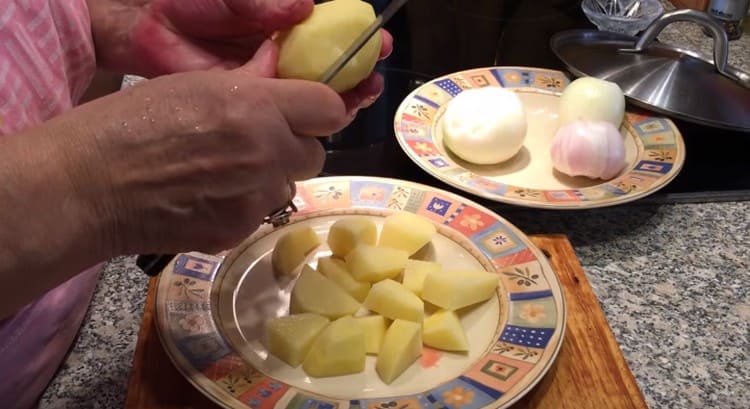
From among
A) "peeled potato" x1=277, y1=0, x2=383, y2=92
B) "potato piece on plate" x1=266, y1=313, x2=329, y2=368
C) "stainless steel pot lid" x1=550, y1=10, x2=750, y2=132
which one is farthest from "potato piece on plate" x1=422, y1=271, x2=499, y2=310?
"stainless steel pot lid" x1=550, y1=10, x2=750, y2=132

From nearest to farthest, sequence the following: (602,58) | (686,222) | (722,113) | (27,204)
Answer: (27,204) < (686,222) < (722,113) < (602,58)

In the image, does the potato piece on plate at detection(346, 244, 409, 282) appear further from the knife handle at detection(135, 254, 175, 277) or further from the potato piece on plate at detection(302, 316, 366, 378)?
the knife handle at detection(135, 254, 175, 277)

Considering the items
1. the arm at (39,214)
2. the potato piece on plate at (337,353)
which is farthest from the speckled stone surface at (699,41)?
the arm at (39,214)

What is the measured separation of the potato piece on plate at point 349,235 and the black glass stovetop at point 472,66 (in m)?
0.20

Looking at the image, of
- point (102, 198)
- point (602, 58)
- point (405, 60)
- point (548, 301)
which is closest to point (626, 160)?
point (602, 58)

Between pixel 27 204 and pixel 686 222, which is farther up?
pixel 27 204

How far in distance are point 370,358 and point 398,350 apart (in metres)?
0.04

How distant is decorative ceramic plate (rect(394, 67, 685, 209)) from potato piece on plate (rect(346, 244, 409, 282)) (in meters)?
0.18

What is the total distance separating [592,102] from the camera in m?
1.02

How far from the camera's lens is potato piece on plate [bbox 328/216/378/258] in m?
0.76

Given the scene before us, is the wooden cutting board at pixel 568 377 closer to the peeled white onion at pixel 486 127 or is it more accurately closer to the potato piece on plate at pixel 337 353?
the potato piece on plate at pixel 337 353

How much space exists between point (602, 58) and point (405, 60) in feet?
1.16

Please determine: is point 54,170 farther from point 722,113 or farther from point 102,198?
point 722,113

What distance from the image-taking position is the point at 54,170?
468 millimetres
